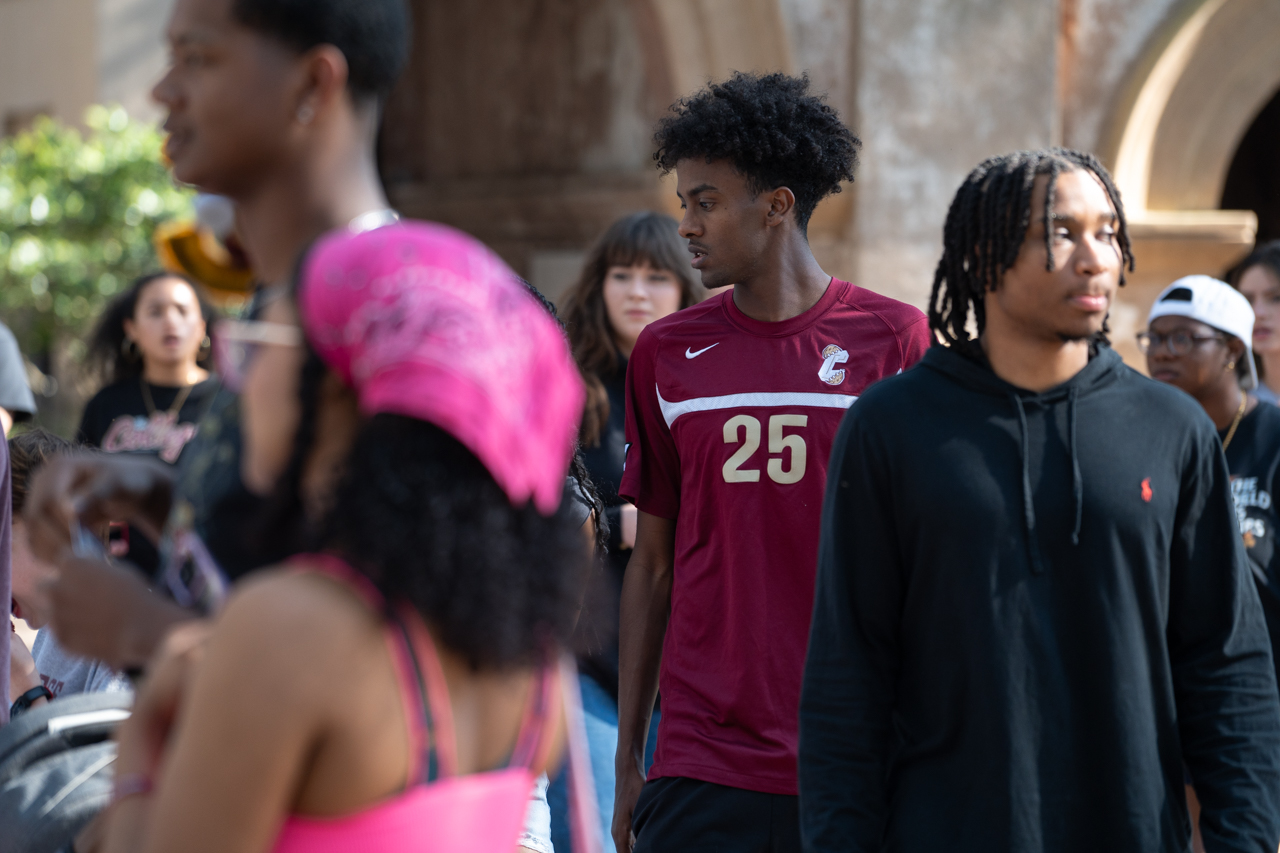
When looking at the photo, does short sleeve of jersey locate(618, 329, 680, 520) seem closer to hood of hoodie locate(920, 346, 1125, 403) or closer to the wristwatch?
hood of hoodie locate(920, 346, 1125, 403)

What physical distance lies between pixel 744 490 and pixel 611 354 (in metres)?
1.60

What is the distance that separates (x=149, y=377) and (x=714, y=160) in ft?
12.5

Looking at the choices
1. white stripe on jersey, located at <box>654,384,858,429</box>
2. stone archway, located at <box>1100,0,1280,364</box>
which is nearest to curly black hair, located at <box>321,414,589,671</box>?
white stripe on jersey, located at <box>654,384,858,429</box>

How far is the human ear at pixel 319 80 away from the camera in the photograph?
166 centimetres

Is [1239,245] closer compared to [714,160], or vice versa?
[714,160]

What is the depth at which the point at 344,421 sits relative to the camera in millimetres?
1527

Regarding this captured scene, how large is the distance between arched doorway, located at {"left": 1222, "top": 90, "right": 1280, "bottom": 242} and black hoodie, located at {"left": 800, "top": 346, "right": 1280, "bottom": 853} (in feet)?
32.4

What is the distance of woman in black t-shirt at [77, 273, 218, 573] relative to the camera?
6445mm

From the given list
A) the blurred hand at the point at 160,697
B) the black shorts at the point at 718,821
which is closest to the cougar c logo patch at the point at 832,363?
the black shorts at the point at 718,821

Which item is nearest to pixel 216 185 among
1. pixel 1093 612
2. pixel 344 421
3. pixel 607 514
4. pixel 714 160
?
pixel 344 421

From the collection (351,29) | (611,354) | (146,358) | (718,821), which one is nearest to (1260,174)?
(611,354)

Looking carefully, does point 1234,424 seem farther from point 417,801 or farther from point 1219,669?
point 417,801

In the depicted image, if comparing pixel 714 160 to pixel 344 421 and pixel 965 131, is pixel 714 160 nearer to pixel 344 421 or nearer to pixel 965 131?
pixel 344 421

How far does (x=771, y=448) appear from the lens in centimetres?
338
